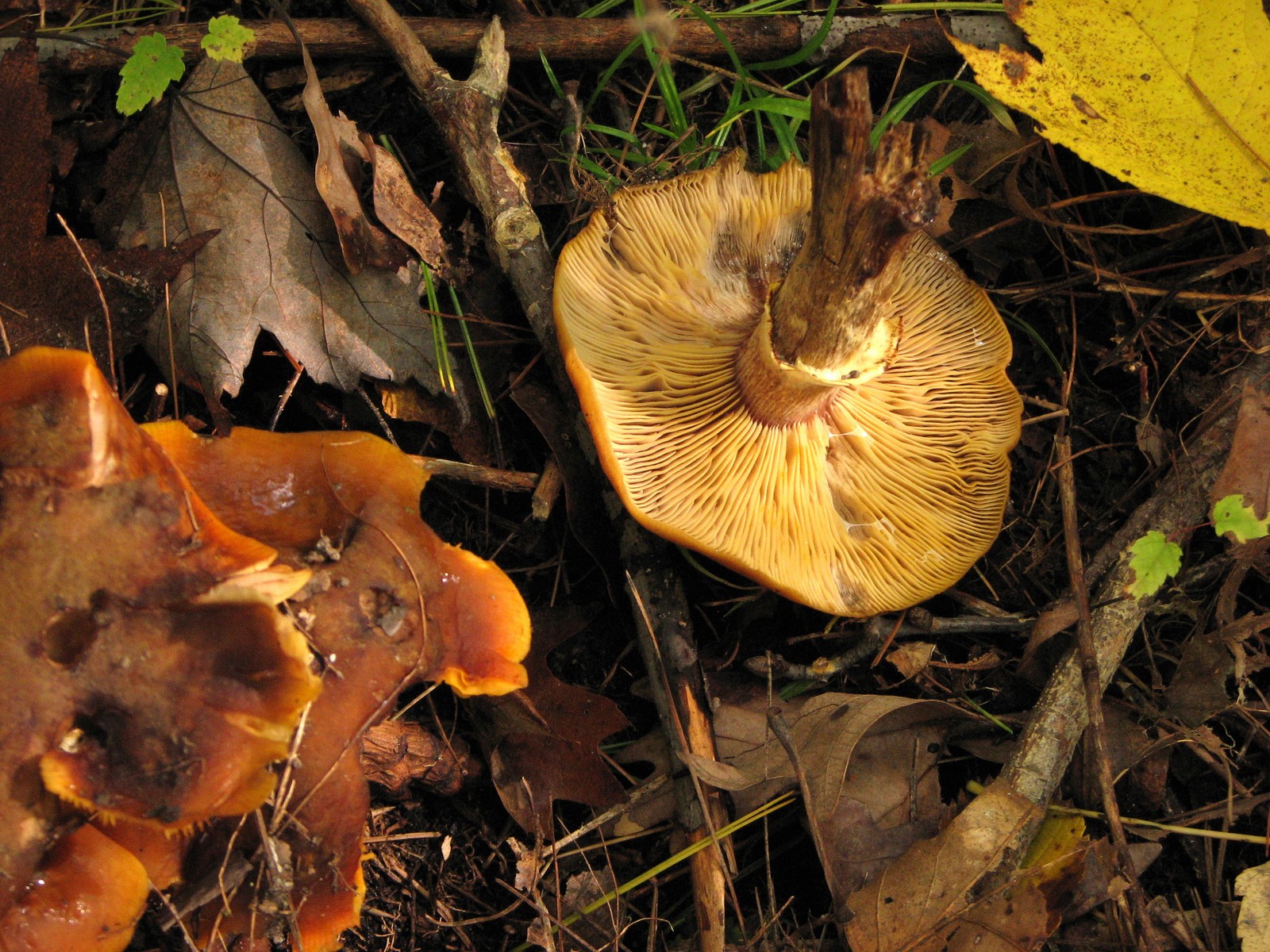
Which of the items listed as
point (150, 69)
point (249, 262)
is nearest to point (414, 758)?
point (249, 262)

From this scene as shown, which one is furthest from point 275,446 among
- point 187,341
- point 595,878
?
point 595,878

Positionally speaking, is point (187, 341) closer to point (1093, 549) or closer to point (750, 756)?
point (750, 756)

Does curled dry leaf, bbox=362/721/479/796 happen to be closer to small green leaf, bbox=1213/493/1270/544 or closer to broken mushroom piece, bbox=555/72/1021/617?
broken mushroom piece, bbox=555/72/1021/617

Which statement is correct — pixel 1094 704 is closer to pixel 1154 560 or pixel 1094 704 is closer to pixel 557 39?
pixel 1154 560

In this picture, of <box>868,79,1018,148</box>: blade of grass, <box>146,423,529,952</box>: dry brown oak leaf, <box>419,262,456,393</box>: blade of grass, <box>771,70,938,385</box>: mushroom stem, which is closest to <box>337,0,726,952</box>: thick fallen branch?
<box>419,262,456,393</box>: blade of grass

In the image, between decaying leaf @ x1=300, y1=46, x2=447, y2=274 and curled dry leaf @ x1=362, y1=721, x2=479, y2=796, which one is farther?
decaying leaf @ x1=300, y1=46, x2=447, y2=274

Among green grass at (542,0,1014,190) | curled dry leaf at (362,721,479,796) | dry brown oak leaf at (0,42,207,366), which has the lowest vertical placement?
curled dry leaf at (362,721,479,796)
